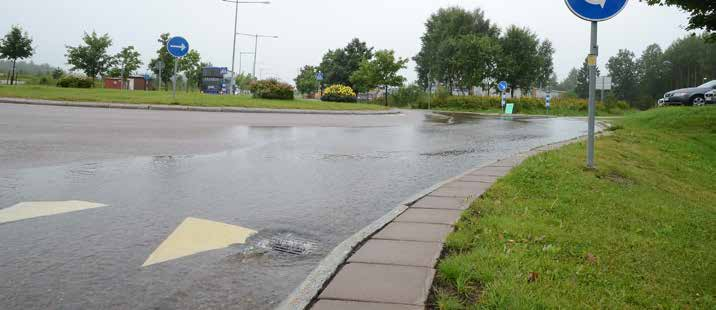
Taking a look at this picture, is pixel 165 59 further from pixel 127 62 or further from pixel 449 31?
pixel 449 31

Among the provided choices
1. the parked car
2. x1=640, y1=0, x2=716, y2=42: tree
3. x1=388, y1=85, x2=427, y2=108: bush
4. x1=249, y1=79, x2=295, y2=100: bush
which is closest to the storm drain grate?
x1=640, y1=0, x2=716, y2=42: tree

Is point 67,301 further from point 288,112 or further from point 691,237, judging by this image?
point 288,112

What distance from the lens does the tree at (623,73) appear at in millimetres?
121438

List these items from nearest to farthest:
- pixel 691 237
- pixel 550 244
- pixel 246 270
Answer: pixel 246 270 → pixel 550 244 → pixel 691 237

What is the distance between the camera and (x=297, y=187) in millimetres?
5926

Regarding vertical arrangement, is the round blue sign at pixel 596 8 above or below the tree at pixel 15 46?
below

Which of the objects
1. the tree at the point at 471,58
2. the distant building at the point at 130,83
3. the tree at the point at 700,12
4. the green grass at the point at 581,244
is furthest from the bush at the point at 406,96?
the green grass at the point at 581,244

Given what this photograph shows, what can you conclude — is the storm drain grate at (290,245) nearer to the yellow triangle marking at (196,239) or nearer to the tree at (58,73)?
the yellow triangle marking at (196,239)

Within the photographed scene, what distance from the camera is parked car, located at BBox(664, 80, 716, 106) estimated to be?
27.0 metres

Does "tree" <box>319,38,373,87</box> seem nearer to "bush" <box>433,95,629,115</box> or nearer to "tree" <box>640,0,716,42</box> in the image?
"bush" <box>433,95,629,115</box>

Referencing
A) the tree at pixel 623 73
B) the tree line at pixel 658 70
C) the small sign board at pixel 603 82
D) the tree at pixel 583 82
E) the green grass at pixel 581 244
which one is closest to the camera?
the green grass at pixel 581 244

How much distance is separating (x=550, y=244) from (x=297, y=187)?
303cm

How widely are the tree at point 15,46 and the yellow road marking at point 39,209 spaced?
45.4 m

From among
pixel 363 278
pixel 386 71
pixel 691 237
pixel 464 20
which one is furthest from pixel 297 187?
pixel 464 20
